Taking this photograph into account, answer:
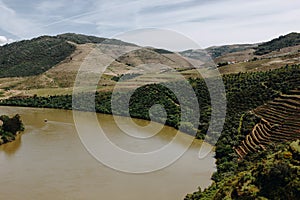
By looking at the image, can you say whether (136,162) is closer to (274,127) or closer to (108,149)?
(108,149)

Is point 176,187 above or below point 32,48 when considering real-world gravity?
below

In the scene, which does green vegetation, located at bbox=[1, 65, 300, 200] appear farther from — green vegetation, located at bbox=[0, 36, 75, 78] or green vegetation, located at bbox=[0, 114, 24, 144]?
green vegetation, located at bbox=[0, 36, 75, 78]

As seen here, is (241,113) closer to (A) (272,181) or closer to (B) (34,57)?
(A) (272,181)

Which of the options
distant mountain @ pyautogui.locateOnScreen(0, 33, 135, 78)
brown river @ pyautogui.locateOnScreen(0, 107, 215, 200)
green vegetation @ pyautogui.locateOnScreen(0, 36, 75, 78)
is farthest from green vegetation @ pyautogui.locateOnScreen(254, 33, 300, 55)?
brown river @ pyautogui.locateOnScreen(0, 107, 215, 200)

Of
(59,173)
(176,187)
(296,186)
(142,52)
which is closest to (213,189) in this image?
(176,187)

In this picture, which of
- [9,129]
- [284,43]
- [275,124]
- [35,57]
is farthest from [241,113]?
[35,57]

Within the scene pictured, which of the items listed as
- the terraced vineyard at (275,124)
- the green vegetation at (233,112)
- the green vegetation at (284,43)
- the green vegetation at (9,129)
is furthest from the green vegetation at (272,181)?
the green vegetation at (284,43)
